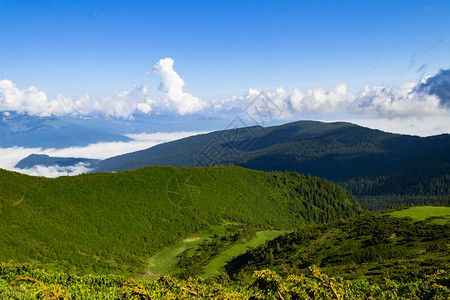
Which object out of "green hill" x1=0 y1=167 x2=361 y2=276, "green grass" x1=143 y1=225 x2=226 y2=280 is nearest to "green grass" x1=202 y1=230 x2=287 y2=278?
"green grass" x1=143 y1=225 x2=226 y2=280

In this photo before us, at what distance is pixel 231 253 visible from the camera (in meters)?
61.9

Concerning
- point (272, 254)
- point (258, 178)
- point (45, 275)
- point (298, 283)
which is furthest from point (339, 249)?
point (258, 178)

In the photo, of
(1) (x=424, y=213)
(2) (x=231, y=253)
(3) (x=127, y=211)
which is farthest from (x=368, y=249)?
(3) (x=127, y=211)

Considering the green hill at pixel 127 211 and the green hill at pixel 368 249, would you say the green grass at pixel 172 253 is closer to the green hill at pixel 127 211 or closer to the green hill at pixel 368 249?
the green hill at pixel 127 211

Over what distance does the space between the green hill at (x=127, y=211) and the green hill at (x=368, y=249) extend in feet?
101

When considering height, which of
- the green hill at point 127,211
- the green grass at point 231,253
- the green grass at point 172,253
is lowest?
the green grass at point 172,253

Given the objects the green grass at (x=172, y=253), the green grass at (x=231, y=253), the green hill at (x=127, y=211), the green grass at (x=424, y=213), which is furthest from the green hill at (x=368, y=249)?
the green hill at (x=127, y=211)

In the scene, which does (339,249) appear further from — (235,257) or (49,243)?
(49,243)

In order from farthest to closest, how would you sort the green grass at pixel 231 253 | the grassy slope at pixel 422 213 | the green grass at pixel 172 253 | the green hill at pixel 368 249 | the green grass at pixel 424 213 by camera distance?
1. the green grass at pixel 172 253
2. the green grass at pixel 231 253
3. the grassy slope at pixel 422 213
4. the green grass at pixel 424 213
5. the green hill at pixel 368 249

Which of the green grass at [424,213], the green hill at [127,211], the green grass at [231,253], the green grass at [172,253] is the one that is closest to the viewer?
the green grass at [424,213]

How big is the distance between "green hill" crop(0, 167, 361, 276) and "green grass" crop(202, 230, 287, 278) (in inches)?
556

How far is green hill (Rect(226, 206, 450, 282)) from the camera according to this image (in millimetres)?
29672

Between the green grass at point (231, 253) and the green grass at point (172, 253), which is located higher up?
the green grass at point (231, 253)

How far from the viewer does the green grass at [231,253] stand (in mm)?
53378
